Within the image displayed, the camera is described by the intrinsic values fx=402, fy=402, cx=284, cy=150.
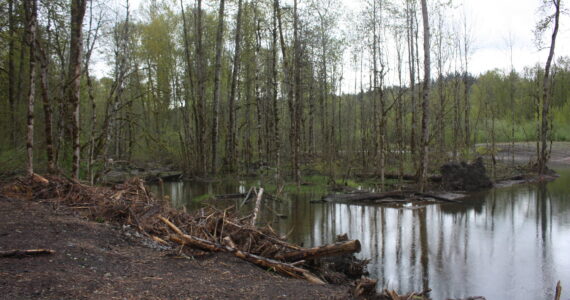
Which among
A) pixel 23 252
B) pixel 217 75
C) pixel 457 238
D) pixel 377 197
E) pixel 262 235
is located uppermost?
pixel 217 75

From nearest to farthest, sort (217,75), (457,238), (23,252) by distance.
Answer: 1. (23,252)
2. (457,238)
3. (217,75)

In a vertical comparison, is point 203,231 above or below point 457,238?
above

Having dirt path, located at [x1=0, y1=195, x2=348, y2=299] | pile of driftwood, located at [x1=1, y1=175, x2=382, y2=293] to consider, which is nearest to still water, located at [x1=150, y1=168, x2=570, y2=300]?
pile of driftwood, located at [x1=1, y1=175, x2=382, y2=293]

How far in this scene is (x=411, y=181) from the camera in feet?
59.8

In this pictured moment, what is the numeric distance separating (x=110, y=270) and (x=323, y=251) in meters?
2.71

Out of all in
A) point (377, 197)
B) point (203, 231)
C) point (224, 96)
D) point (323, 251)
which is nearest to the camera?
point (323, 251)

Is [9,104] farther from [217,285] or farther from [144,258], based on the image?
[217,285]

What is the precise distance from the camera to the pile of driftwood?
550cm

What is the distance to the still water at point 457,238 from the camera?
6127 millimetres

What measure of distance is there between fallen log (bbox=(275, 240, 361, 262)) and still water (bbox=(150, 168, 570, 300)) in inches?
37.1

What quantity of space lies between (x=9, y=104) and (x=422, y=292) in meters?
16.1

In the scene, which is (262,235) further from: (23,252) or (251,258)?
(23,252)

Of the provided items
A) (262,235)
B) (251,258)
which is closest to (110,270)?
(251,258)

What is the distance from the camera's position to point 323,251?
5.57m
